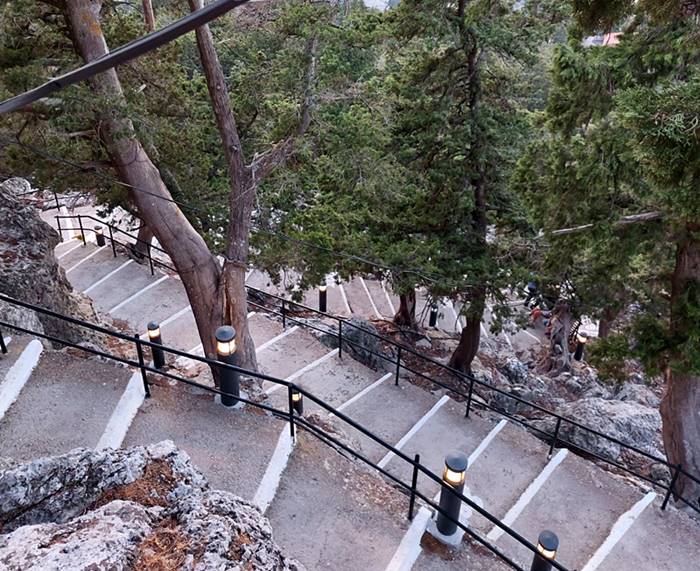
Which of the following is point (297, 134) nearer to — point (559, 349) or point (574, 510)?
point (574, 510)

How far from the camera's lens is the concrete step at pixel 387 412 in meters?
8.02

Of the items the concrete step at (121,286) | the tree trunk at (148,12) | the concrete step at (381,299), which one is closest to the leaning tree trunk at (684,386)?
the tree trunk at (148,12)

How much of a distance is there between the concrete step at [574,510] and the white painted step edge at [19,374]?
564cm

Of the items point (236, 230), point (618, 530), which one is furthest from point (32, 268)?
point (618, 530)

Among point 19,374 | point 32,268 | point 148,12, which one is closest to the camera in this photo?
point 19,374

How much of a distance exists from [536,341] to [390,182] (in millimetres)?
12822

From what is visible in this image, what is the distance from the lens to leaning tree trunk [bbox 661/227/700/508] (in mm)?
6145

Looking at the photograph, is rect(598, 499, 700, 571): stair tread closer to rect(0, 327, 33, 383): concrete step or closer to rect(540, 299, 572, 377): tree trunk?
rect(0, 327, 33, 383): concrete step

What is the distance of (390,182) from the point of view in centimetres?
808

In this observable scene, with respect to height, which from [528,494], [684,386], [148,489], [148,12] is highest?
[148,12]

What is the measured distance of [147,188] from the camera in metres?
6.69

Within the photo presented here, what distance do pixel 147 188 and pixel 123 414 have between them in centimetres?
320

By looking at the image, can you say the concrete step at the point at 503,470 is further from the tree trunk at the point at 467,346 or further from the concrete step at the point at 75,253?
the concrete step at the point at 75,253

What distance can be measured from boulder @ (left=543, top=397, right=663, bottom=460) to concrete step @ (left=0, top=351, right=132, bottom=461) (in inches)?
315
